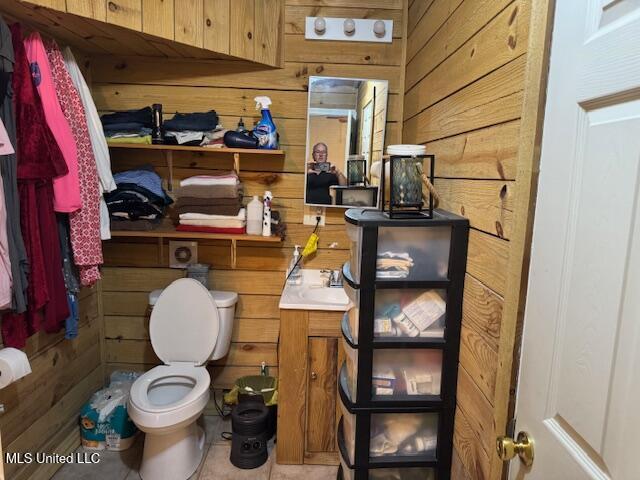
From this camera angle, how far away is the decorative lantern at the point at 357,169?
245 cm

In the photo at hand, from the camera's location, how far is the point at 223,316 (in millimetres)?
2377

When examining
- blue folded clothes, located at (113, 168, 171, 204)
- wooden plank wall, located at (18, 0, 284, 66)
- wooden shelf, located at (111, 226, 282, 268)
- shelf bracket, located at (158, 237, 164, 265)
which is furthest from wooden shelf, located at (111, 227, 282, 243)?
wooden plank wall, located at (18, 0, 284, 66)

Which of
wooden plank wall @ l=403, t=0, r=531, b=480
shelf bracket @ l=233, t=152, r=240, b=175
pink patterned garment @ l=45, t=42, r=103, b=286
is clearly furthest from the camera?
shelf bracket @ l=233, t=152, r=240, b=175

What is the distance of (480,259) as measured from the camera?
1287mm

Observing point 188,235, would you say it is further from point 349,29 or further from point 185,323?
point 349,29

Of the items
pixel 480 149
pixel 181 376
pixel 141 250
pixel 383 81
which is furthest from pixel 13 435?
pixel 383 81

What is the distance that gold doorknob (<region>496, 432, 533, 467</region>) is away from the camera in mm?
885

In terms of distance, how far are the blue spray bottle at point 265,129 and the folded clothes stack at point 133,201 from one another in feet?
2.07

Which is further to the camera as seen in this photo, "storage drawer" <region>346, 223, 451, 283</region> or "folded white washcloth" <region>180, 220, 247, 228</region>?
"folded white washcloth" <region>180, 220, 247, 228</region>

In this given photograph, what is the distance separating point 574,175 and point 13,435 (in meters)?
2.28

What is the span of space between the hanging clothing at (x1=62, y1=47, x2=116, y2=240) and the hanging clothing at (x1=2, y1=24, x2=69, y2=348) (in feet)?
1.00
